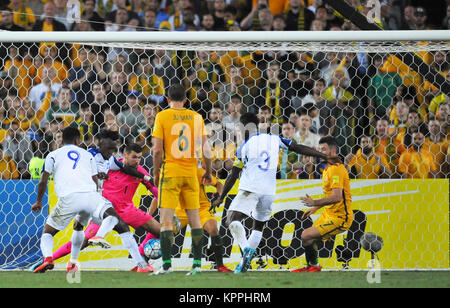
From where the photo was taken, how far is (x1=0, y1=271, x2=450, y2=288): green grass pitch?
18.9 feet

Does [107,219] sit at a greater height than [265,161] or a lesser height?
lesser

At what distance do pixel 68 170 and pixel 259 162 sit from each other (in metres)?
1.83

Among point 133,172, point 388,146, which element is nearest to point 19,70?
point 133,172

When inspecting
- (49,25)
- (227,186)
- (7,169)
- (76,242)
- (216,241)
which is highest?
(49,25)

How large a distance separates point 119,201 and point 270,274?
1.67 m

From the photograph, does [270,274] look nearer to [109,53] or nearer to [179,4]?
[109,53]

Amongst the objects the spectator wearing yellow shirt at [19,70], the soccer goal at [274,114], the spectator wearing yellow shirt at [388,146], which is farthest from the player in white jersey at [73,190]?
the spectator wearing yellow shirt at [388,146]

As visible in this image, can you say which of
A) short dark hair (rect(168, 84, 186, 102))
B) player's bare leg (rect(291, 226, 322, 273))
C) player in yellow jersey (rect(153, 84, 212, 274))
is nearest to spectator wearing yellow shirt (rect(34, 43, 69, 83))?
short dark hair (rect(168, 84, 186, 102))

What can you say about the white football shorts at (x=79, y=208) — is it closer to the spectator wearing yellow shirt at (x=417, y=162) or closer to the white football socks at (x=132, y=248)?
the white football socks at (x=132, y=248)

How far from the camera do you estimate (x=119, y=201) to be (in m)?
7.19

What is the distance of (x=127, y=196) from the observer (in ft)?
23.7

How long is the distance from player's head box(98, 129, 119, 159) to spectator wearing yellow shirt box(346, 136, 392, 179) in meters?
2.47

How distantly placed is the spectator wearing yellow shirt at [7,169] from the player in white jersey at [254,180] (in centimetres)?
224

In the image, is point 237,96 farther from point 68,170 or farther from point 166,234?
point 166,234
